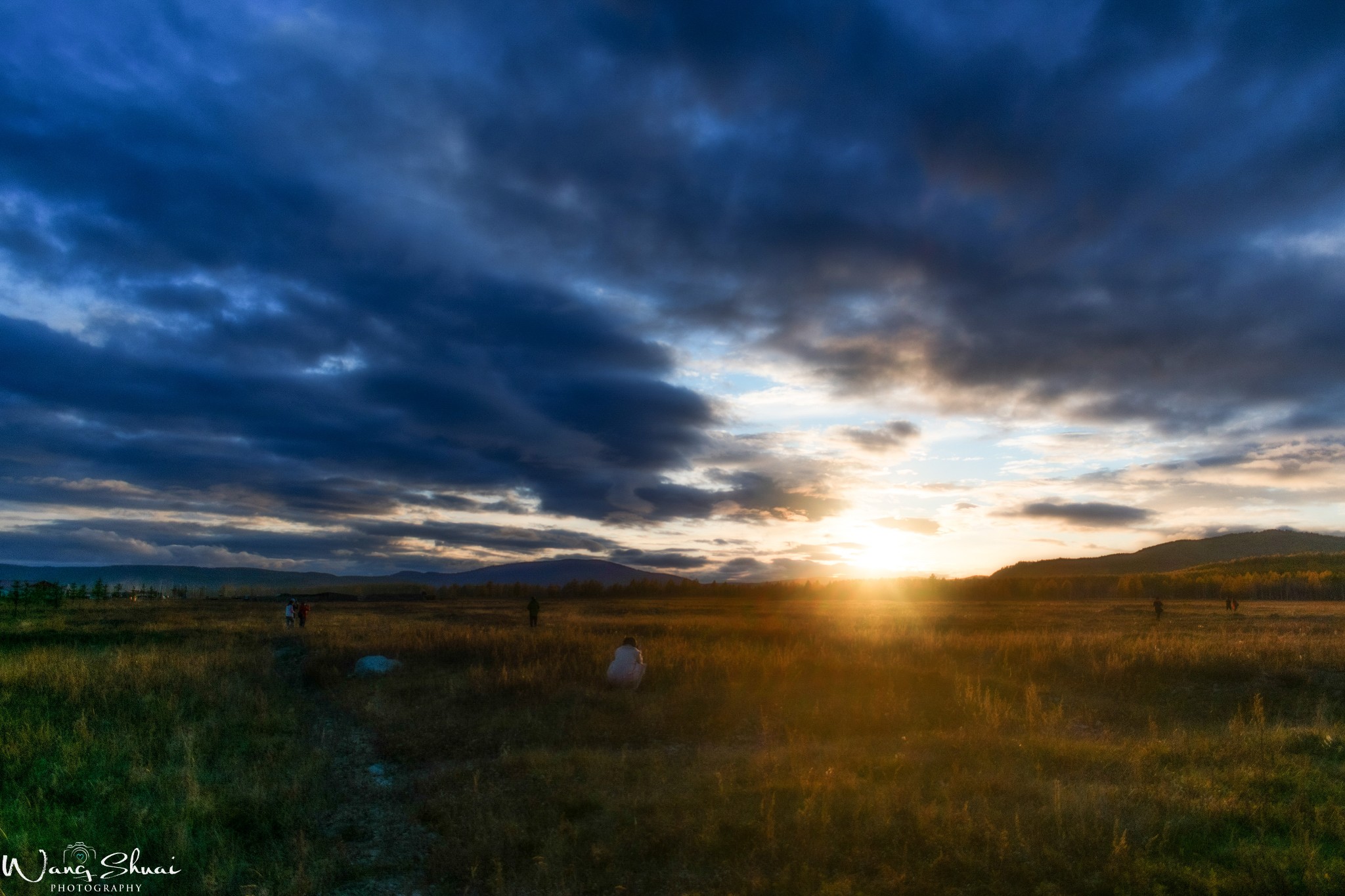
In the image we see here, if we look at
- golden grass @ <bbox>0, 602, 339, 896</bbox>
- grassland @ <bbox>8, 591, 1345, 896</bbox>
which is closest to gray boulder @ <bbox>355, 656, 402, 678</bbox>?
grassland @ <bbox>8, 591, 1345, 896</bbox>

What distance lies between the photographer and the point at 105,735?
41.1 feet

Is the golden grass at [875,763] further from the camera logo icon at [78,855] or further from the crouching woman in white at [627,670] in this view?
the camera logo icon at [78,855]

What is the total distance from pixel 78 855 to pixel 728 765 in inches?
328

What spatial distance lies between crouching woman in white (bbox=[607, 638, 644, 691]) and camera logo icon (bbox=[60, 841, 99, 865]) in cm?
1058

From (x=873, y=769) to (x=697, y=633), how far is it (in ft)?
66.0

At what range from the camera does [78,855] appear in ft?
26.5

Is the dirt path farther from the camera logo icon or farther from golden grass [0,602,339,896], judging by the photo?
the camera logo icon

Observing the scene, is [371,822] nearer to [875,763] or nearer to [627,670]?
[875,763]

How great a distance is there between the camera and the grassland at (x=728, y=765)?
293 inches

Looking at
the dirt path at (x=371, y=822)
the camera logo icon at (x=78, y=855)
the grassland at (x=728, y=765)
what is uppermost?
the grassland at (x=728, y=765)

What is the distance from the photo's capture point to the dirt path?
773cm

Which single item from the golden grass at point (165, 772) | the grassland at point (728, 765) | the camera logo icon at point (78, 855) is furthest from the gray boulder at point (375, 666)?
the camera logo icon at point (78, 855)

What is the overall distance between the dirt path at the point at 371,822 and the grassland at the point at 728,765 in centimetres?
11

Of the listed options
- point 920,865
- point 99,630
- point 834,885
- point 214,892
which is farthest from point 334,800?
point 99,630
